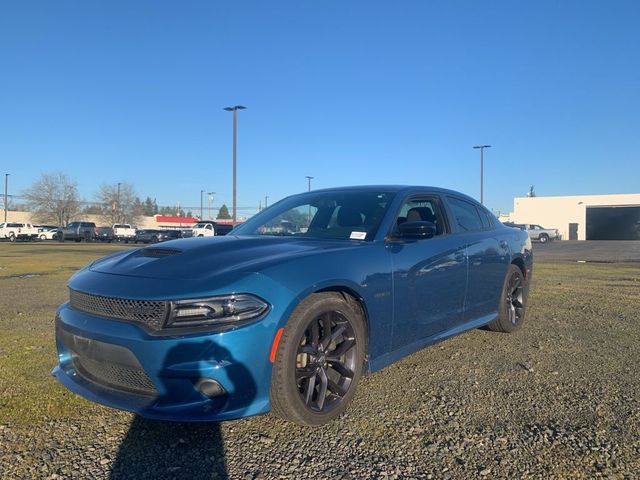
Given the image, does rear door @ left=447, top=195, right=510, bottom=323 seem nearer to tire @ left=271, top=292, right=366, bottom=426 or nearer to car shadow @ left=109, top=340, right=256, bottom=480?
tire @ left=271, top=292, right=366, bottom=426

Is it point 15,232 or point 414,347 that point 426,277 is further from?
point 15,232

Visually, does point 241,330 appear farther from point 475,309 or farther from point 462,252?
point 475,309

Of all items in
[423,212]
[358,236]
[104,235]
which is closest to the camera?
[358,236]

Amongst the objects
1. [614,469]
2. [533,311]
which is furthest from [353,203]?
[533,311]

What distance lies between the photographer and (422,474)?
97.3 inches

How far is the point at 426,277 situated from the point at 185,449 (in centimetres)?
214

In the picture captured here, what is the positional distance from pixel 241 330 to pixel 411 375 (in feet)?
6.36

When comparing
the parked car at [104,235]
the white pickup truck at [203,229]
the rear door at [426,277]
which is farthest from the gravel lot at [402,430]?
the parked car at [104,235]

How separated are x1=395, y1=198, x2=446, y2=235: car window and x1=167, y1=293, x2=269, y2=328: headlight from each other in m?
1.87

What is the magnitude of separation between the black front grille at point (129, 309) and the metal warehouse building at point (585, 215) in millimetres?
62886

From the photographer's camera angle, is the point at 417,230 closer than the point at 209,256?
No

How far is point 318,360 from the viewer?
9.98 feet

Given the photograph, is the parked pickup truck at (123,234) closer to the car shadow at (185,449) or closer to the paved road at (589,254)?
the paved road at (589,254)

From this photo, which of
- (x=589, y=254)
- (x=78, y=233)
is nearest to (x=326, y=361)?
(x=589, y=254)
